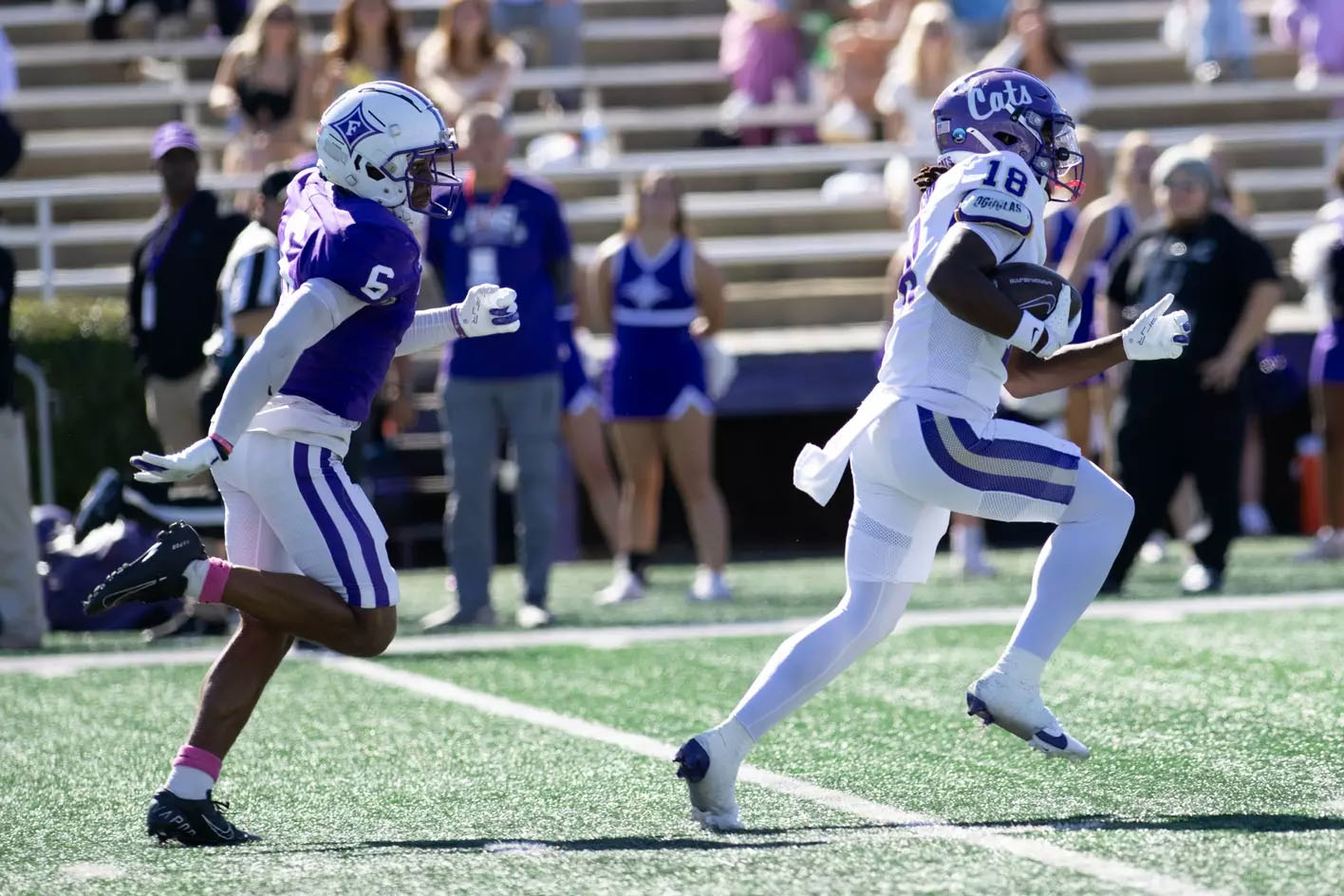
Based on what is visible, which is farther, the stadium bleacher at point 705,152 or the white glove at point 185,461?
the stadium bleacher at point 705,152

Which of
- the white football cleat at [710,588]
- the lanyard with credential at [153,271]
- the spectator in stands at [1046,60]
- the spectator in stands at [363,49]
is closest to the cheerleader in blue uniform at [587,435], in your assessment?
the white football cleat at [710,588]

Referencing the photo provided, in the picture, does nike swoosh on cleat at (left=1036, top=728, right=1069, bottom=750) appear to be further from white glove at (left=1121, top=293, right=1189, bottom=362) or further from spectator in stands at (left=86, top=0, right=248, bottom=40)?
spectator in stands at (left=86, top=0, right=248, bottom=40)

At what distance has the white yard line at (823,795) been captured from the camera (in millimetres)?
3986

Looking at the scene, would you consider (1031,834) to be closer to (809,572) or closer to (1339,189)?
(809,572)

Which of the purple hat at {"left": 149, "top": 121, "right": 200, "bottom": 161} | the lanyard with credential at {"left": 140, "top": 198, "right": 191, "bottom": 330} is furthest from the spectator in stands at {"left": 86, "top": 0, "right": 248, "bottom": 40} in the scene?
the lanyard with credential at {"left": 140, "top": 198, "right": 191, "bottom": 330}

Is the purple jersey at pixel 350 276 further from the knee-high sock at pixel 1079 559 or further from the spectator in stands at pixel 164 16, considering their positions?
the spectator in stands at pixel 164 16

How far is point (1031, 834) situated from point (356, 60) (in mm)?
9550

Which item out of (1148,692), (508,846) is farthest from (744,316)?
(508,846)

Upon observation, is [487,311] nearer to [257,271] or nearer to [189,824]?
[189,824]

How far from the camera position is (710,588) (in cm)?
982

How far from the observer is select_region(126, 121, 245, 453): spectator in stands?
29.4 feet

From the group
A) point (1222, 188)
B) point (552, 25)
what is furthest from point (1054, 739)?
point (552, 25)

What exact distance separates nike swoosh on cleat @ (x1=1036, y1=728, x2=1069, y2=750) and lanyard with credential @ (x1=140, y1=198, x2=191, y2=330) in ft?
17.2

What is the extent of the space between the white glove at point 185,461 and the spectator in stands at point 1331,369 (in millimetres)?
7151
